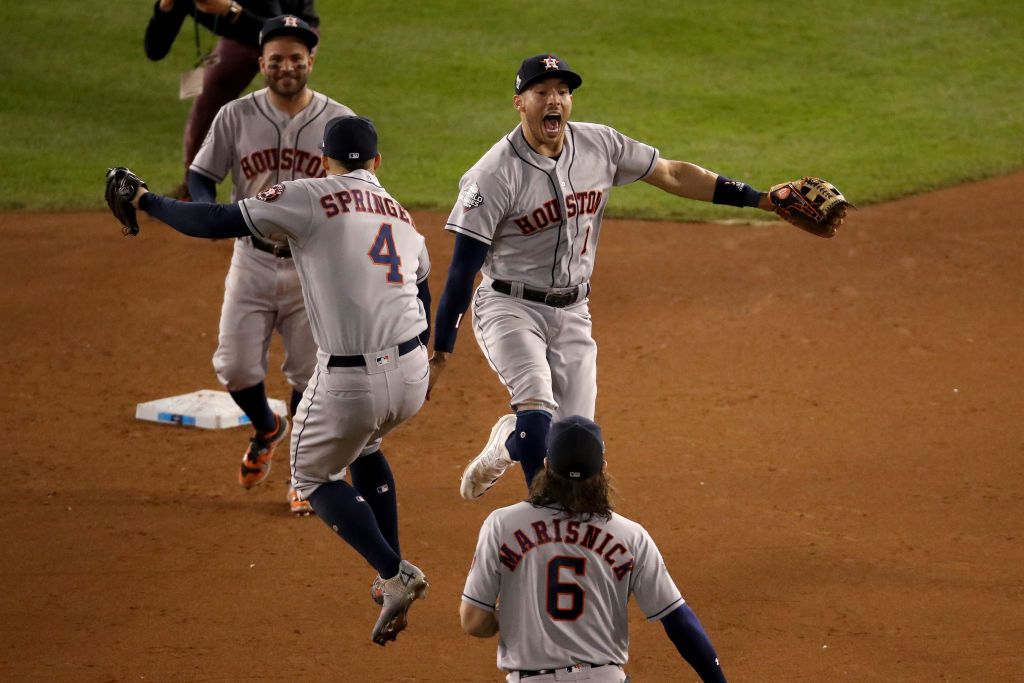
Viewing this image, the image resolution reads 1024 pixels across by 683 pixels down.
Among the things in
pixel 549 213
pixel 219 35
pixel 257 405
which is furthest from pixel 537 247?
pixel 219 35

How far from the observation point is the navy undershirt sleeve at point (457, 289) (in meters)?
5.67

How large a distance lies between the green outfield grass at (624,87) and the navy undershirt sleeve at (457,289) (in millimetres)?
5914

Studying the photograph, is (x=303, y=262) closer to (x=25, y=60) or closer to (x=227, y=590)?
(x=227, y=590)

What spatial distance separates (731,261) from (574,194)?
15.5 ft

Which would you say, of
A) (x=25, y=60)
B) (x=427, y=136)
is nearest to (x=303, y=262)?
(x=427, y=136)

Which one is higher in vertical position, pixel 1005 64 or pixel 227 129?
pixel 1005 64

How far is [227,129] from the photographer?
21.4ft

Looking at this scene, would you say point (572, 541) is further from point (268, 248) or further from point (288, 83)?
point (288, 83)

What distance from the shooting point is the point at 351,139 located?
202 inches

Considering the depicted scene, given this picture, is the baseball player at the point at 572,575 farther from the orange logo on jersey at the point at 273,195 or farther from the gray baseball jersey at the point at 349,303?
the orange logo on jersey at the point at 273,195

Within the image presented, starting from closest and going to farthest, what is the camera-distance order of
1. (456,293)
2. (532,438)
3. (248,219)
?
(248,219) → (532,438) → (456,293)

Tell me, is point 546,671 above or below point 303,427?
below

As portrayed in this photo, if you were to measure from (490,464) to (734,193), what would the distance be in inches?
64.8

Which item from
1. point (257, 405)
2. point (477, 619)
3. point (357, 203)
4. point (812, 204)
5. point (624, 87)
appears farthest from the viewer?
point (624, 87)
